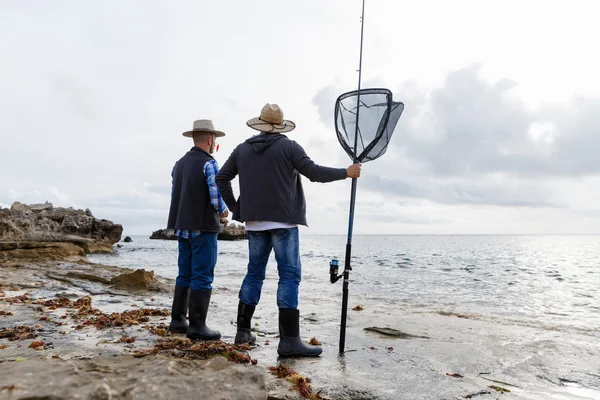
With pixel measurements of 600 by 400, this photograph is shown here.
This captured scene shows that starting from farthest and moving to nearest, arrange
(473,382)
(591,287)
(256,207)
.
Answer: (591,287)
(256,207)
(473,382)

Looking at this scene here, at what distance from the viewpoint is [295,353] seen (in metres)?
4.14

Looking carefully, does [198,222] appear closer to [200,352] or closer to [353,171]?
[200,352]

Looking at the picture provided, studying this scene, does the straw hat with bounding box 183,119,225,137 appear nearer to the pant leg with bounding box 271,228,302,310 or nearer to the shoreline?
the pant leg with bounding box 271,228,302,310

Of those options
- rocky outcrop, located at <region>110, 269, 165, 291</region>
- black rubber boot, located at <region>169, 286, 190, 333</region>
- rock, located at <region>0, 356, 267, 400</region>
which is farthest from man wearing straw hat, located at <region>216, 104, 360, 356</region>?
rocky outcrop, located at <region>110, 269, 165, 291</region>

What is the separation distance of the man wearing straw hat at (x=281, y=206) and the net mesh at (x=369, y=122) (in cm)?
74

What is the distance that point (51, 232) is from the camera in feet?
105

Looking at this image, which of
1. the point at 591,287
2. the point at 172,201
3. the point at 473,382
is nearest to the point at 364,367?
the point at 473,382

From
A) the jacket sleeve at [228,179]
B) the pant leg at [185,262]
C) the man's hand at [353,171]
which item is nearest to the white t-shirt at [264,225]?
the jacket sleeve at [228,179]

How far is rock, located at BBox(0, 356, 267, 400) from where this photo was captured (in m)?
2.03

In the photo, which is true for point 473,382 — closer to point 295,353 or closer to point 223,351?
point 295,353

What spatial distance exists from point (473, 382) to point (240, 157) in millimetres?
3089

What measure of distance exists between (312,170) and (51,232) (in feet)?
112

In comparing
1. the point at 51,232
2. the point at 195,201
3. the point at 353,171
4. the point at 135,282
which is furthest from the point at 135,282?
the point at 51,232

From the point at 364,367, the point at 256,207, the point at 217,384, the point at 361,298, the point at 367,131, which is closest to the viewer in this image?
the point at 217,384
